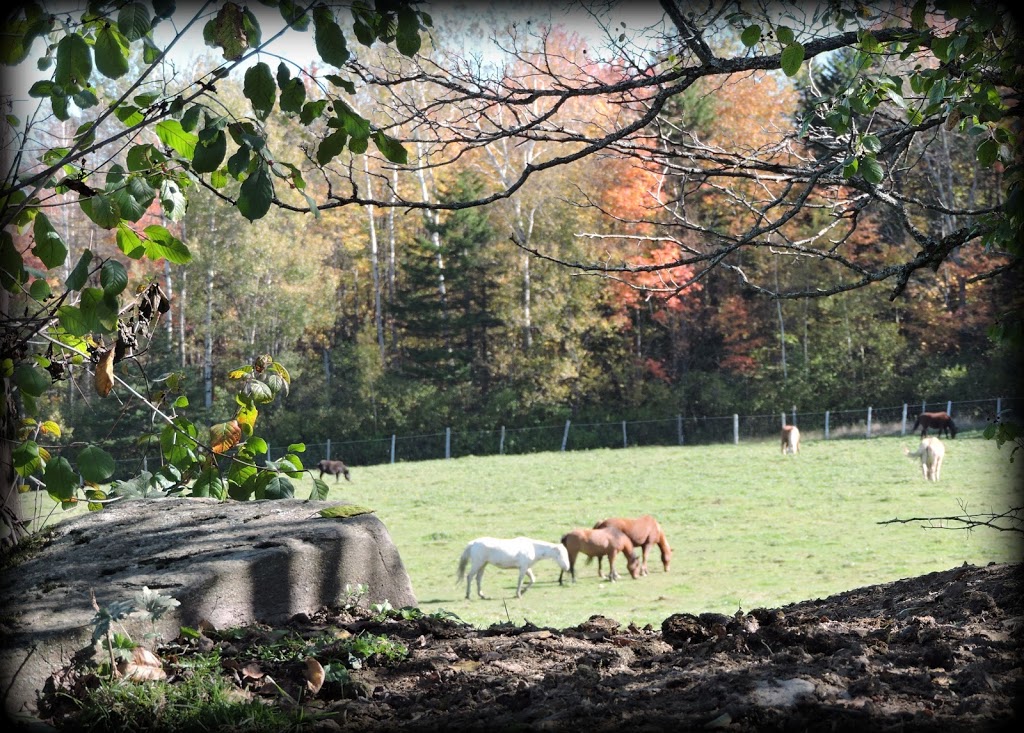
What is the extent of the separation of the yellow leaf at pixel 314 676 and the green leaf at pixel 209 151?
4.48 feet

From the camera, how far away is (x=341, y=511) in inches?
153

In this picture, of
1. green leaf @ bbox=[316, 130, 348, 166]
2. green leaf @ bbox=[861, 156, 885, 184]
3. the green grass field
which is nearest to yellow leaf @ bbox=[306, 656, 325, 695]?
green leaf @ bbox=[316, 130, 348, 166]

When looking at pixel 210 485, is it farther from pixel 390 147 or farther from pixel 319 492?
pixel 390 147

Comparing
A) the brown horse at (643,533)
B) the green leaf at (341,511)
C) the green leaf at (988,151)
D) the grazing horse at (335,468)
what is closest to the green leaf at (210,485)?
the green leaf at (341,511)

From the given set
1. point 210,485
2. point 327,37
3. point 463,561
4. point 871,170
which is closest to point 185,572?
point 210,485

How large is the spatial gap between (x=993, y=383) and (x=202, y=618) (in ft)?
109

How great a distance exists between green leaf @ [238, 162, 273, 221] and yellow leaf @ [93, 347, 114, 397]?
3.00 feet

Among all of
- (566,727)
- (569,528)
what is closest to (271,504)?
(566,727)

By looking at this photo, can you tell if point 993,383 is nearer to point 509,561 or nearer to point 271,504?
point 509,561

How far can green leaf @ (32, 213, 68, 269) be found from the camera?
2.67 meters

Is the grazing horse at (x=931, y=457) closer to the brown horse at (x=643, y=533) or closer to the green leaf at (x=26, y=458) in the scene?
the brown horse at (x=643, y=533)

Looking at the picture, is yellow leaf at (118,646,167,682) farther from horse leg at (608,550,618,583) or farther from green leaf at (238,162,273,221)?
horse leg at (608,550,618,583)

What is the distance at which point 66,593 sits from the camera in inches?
123

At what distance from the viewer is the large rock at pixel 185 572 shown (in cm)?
280
